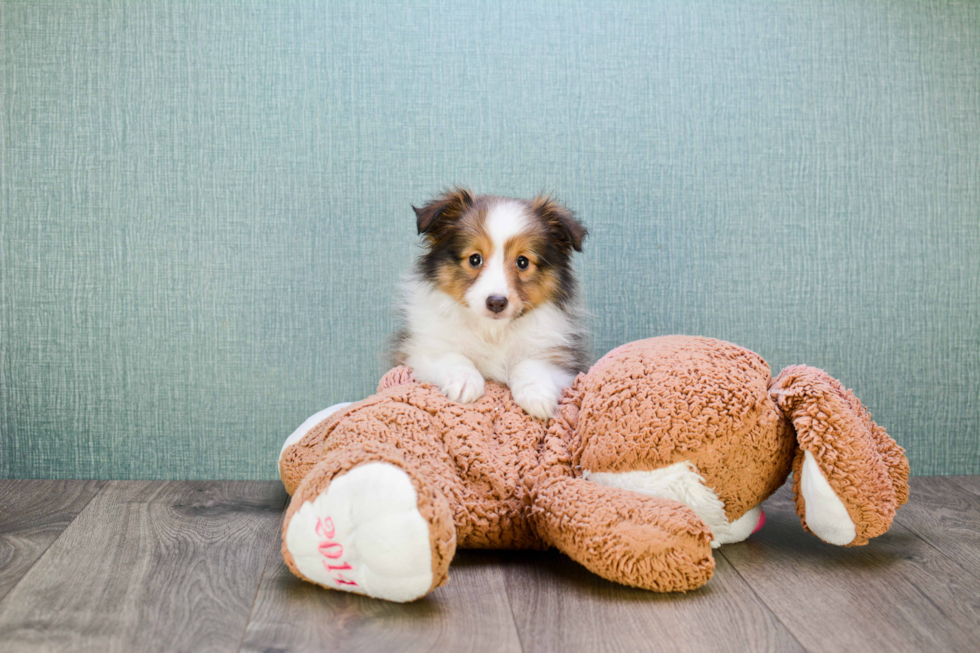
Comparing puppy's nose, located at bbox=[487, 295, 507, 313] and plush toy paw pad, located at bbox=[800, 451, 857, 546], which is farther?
puppy's nose, located at bbox=[487, 295, 507, 313]

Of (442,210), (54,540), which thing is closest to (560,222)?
(442,210)

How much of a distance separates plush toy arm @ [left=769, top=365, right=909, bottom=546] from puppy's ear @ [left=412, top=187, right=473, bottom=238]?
92cm

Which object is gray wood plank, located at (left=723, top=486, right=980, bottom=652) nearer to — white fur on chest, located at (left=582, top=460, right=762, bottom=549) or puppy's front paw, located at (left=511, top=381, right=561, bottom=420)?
white fur on chest, located at (left=582, top=460, right=762, bottom=549)

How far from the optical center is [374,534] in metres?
1.27

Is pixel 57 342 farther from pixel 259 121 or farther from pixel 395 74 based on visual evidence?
pixel 395 74

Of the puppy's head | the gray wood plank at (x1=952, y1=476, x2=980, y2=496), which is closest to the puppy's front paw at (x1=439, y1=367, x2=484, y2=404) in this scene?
the puppy's head

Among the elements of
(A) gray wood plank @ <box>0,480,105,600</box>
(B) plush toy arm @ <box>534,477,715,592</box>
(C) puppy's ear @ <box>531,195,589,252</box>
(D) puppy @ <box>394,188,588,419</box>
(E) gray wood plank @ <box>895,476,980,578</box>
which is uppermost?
(C) puppy's ear @ <box>531,195,589,252</box>

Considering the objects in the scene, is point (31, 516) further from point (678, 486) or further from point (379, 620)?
point (678, 486)

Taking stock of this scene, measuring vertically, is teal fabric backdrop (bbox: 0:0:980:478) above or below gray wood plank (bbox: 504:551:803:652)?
above

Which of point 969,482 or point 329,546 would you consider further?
point 969,482

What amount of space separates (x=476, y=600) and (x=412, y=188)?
4.72 ft

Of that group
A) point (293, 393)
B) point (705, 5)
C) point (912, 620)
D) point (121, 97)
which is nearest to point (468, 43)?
point (705, 5)

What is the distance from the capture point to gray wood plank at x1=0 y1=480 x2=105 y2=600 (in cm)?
165

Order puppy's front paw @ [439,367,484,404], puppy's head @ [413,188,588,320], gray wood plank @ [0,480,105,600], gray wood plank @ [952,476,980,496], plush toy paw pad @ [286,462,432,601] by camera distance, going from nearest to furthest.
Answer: plush toy paw pad @ [286,462,432,601]
gray wood plank @ [0,480,105,600]
puppy's front paw @ [439,367,484,404]
puppy's head @ [413,188,588,320]
gray wood plank @ [952,476,980,496]
